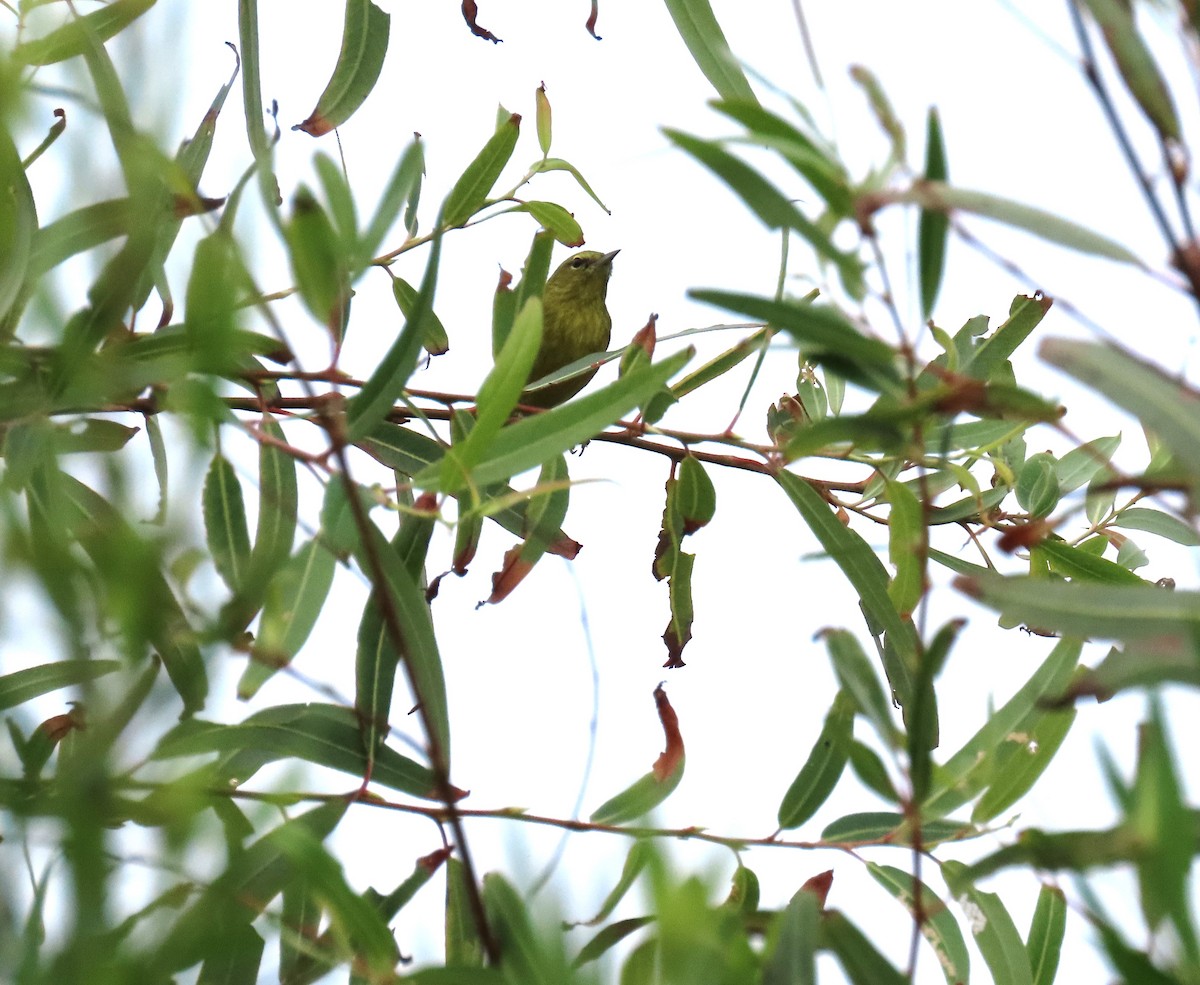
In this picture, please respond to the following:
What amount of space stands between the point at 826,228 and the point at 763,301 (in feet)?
0.54

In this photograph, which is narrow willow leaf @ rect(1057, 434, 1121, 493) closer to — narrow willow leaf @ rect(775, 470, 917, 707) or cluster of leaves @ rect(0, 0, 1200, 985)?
cluster of leaves @ rect(0, 0, 1200, 985)

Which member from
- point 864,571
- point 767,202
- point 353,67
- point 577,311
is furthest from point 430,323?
point 577,311

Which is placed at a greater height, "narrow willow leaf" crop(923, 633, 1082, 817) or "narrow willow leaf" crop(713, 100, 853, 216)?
"narrow willow leaf" crop(713, 100, 853, 216)

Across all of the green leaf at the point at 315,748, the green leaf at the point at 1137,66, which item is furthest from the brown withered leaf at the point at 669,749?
the green leaf at the point at 1137,66

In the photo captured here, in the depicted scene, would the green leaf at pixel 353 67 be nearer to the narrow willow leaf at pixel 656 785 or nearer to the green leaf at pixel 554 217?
the green leaf at pixel 554 217

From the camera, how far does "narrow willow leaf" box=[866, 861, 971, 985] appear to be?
1.32 m

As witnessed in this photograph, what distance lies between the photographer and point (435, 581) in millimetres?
1501

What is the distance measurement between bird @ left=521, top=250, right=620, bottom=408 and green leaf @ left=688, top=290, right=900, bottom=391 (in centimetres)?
361

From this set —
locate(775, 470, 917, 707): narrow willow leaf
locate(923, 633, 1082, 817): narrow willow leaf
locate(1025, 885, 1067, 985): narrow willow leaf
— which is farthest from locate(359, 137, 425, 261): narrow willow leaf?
locate(1025, 885, 1067, 985): narrow willow leaf

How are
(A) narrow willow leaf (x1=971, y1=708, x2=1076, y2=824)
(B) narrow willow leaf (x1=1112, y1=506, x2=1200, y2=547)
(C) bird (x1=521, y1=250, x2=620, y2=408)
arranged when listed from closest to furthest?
1. (A) narrow willow leaf (x1=971, y1=708, x2=1076, y2=824)
2. (B) narrow willow leaf (x1=1112, y1=506, x2=1200, y2=547)
3. (C) bird (x1=521, y1=250, x2=620, y2=408)

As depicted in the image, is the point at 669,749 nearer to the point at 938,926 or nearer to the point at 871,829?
the point at 871,829

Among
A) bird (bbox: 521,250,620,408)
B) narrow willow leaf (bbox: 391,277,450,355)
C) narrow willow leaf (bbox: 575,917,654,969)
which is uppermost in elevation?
bird (bbox: 521,250,620,408)

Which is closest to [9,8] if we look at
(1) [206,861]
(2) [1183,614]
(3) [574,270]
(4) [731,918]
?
(1) [206,861]

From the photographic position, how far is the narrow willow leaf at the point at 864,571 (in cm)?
162
